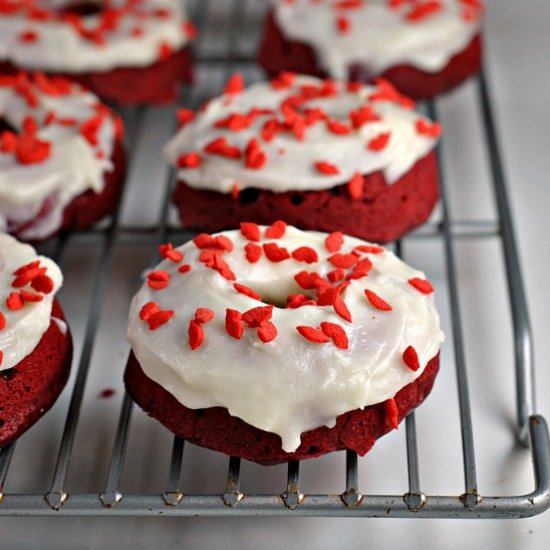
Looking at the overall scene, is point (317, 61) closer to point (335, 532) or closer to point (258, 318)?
point (258, 318)

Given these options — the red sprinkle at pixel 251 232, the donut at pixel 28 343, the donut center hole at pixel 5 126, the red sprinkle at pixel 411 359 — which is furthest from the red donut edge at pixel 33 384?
the donut center hole at pixel 5 126

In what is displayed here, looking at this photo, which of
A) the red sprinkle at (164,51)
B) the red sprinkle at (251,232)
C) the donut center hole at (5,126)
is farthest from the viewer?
the red sprinkle at (164,51)

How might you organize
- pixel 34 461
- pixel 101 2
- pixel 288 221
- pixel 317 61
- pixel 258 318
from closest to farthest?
pixel 258 318 → pixel 34 461 → pixel 288 221 → pixel 317 61 → pixel 101 2

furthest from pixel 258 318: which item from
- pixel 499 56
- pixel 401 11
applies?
pixel 499 56

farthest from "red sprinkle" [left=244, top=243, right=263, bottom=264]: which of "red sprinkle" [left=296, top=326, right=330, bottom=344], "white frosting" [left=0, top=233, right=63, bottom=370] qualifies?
"white frosting" [left=0, top=233, right=63, bottom=370]

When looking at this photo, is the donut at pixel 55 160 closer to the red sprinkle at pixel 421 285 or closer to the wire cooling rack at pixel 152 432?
the wire cooling rack at pixel 152 432

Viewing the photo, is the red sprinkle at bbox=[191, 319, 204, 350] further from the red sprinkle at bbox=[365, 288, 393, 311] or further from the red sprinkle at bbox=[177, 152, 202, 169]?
the red sprinkle at bbox=[177, 152, 202, 169]
